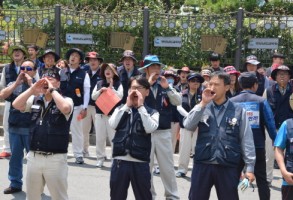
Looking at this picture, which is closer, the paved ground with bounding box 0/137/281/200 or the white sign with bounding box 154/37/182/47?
the paved ground with bounding box 0/137/281/200

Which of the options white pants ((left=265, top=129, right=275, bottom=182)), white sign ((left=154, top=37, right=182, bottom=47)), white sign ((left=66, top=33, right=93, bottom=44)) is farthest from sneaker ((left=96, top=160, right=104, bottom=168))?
white sign ((left=66, top=33, right=93, bottom=44))

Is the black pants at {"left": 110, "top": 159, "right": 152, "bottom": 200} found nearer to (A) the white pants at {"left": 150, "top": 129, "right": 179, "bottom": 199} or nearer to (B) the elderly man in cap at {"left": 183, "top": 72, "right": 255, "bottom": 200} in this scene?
(B) the elderly man in cap at {"left": 183, "top": 72, "right": 255, "bottom": 200}

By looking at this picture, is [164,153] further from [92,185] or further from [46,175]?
[46,175]

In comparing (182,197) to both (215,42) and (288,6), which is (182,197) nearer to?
(215,42)

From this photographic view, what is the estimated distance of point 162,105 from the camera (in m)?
8.63

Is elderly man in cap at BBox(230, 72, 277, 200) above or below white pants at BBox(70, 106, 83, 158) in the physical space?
above

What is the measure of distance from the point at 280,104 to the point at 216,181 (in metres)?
3.41

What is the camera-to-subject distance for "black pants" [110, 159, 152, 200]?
7.09m

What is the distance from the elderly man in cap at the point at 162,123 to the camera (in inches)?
334

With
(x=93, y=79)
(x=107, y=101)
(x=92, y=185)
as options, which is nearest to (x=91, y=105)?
(x=93, y=79)

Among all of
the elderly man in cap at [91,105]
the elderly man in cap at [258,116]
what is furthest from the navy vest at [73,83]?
the elderly man in cap at [258,116]

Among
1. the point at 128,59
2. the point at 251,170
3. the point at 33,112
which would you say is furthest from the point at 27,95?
the point at 128,59

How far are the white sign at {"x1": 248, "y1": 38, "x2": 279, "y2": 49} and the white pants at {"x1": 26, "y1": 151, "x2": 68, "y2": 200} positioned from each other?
25.2ft

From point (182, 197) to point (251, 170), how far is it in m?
2.63
